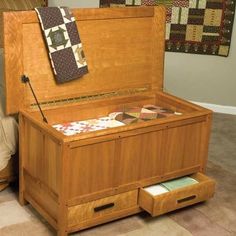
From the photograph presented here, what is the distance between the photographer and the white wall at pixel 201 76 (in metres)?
3.46

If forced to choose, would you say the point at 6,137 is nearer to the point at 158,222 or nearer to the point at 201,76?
the point at 158,222

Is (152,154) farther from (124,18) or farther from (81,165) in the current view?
(124,18)

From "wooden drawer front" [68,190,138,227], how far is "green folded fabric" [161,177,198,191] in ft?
0.56

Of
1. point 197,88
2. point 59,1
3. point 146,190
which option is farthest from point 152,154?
point 59,1

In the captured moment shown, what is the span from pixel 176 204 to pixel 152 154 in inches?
10.4

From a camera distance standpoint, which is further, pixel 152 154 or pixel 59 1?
pixel 59 1

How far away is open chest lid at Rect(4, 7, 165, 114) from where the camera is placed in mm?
1877

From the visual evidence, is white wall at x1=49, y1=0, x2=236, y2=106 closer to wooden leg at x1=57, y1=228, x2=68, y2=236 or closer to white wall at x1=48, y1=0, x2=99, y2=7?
white wall at x1=48, y1=0, x2=99, y2=7

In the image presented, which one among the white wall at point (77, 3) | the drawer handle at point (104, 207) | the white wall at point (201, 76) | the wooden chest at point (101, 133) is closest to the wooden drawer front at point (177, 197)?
the wooden chest at point (101, 133)

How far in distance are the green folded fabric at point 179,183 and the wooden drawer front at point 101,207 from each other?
171 millimetres

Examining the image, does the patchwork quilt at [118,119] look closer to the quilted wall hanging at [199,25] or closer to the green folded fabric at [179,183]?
the green folded fabric at [179,183]

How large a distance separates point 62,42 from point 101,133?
482 mm

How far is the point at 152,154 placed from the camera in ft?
6.46

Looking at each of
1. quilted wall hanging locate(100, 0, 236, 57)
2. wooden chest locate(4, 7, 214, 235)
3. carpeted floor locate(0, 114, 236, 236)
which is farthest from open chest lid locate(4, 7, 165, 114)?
quilted wall hanging locate(100, 0, 236, 57)
